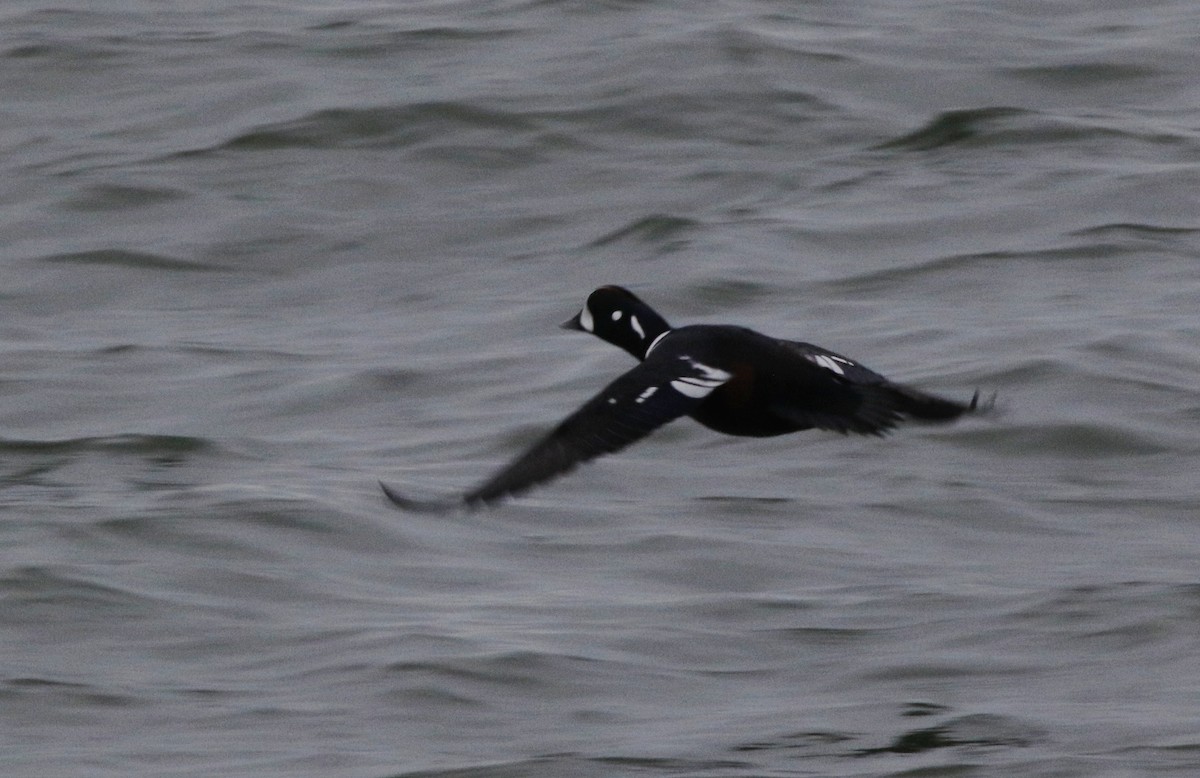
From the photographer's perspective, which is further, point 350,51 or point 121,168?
point 350,51

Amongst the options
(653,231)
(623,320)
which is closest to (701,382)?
(623,320)

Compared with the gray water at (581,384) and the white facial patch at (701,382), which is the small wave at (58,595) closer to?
the gray water at (581,384)

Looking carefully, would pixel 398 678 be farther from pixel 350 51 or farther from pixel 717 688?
pixel 350 51

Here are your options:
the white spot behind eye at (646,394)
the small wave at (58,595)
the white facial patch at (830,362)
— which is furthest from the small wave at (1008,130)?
the white spot behind eye at (646,394)

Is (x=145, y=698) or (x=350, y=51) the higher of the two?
(x=350, y=51)

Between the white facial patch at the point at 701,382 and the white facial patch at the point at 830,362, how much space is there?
0.23 m

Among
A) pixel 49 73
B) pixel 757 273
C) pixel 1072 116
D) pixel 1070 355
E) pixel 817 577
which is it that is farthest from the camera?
pixel 49 73

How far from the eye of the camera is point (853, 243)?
9930 millimetres

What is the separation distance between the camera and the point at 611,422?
5.33 metres

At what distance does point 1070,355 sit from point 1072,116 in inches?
116

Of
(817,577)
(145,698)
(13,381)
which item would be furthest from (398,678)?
(13,381)

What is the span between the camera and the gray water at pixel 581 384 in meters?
6.00

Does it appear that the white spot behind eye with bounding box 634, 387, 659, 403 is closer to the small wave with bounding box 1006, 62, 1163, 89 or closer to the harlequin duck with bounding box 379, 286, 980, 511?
the harlequin duck with bounding box 379, 286, 980, 511

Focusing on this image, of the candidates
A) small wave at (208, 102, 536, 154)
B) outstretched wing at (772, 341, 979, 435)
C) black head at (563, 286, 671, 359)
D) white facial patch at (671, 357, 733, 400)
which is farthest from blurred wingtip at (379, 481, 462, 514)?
small wave at (208, 102, 536, 154)
